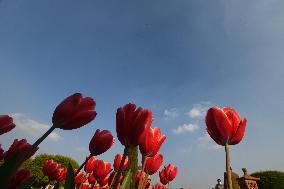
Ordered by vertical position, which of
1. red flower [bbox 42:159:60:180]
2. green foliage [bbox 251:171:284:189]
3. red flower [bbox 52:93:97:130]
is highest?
green foliage [bbox 251:171:284:189]

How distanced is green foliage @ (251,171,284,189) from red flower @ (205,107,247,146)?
27.9m

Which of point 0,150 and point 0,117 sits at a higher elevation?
point 0,117

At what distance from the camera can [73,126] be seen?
1995 millimetres

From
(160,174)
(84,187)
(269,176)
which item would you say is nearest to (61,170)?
(84,187)

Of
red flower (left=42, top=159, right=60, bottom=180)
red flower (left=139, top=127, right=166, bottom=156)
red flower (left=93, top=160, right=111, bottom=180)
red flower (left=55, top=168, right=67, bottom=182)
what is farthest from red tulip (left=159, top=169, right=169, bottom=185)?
red flower (left=139, top=127, right=166, bottom=156)

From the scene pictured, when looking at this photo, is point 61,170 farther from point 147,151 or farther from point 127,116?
point 127,116

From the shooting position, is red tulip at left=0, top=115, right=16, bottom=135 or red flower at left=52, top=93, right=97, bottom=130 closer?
red flower at left=52, top=93, right=97, bottom=130

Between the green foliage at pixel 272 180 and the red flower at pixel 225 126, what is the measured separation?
1099 inches

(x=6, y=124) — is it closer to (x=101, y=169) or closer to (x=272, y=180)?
(x=101, y=169)

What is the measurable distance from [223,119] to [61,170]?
300 cm

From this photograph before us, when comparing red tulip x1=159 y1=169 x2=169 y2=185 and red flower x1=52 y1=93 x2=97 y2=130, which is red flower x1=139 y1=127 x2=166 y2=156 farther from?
red tulip x1=159 y1=169 x2=169 y2=185

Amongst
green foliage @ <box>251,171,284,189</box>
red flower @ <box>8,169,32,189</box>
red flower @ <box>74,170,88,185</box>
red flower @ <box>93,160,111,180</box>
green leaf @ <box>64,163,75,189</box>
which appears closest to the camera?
green leaf @ <box>64,163,75,189</box>

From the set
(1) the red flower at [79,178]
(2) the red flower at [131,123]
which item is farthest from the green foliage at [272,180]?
(2) the red flower at [131,123]

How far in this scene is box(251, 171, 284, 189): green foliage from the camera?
87.4 ft
